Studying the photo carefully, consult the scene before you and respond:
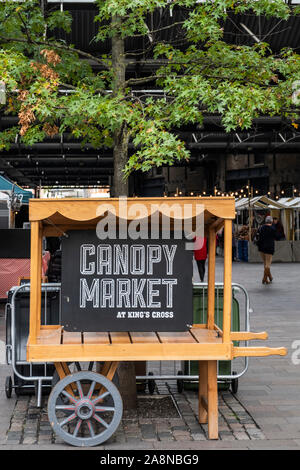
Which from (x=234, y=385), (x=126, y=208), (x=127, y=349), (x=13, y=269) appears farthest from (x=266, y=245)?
(x=126, y=208)

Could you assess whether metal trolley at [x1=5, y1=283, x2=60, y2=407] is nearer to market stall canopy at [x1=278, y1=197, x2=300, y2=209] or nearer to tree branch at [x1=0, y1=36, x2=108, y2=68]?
tree branch at [x1=0, y1=36, x2=108, y2=68]

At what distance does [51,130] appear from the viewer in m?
7.76

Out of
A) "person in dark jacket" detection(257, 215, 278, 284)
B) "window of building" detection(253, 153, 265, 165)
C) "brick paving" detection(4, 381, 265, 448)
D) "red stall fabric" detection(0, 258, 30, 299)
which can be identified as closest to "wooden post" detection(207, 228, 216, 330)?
"brick paving" detection(4, 381, 265, 448)

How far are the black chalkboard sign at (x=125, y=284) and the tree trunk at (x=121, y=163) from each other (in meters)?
1.06

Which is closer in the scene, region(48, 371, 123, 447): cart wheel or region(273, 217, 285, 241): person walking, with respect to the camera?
region(48, 371, 123, 447): cart wheel

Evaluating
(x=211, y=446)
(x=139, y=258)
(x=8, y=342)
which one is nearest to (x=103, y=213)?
(x=139, y=258)

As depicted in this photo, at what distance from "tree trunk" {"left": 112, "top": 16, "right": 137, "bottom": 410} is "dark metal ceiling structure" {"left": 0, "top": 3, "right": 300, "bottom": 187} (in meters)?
2.72

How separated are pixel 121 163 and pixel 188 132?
17.8 m

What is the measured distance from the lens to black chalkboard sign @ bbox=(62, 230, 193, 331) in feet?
17.3

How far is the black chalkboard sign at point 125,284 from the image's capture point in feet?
17.3

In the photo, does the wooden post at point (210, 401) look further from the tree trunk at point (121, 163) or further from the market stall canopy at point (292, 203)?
the market stall canopy at point (292, 203)

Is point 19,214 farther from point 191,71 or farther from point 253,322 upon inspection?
point 191,71

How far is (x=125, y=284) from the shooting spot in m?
5.32

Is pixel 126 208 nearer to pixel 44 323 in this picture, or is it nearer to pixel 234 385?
pixel 44 323
